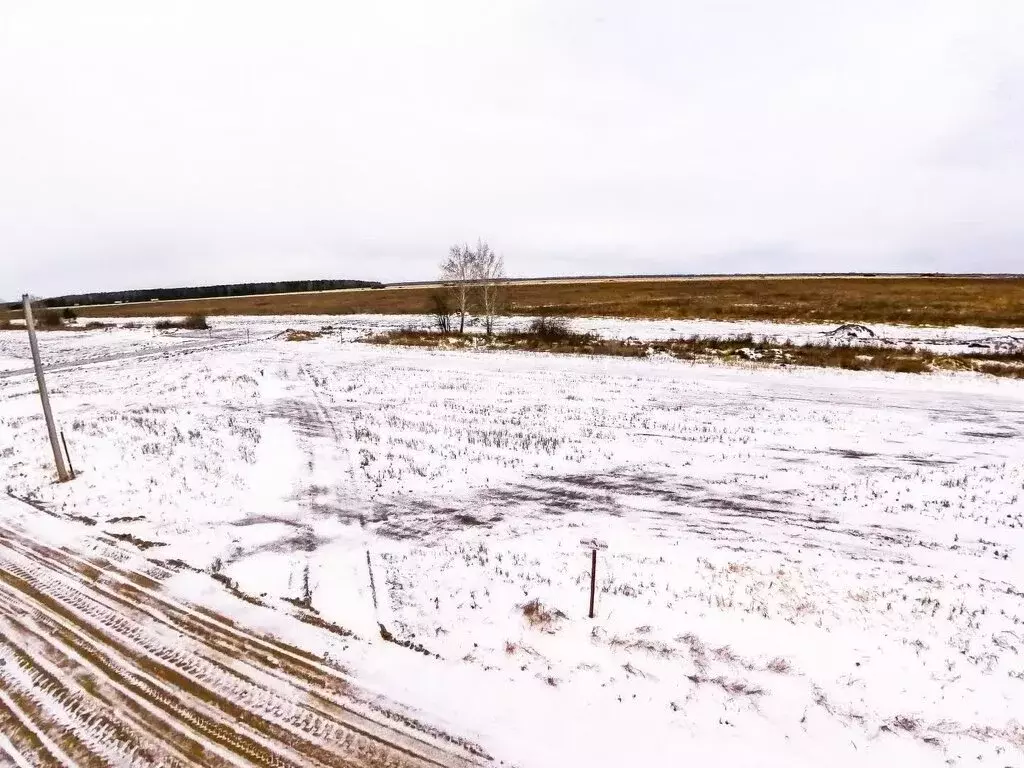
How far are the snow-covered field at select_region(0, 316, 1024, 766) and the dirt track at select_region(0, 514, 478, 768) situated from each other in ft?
1.19

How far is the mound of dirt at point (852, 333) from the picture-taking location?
112 ft

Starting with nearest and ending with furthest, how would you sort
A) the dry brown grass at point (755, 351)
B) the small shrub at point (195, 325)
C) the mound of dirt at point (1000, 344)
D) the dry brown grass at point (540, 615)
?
the dry brown grass at point (540, 615)
the dry brown grass at point (755, 351)
the mound of dirt at point (1000, 344)
the small shrub at point (195, 325)

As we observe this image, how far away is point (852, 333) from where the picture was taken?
34.7 metres

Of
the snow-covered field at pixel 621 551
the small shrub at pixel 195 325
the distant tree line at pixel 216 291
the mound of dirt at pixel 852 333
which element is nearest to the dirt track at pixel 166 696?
the snow-covered field at pixel 621 551

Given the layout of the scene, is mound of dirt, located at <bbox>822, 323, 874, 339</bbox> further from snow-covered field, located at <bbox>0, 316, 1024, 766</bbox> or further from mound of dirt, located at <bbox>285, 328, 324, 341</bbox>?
mound of dirt, located at <bbox>285, 328, 324, 341</bbox>

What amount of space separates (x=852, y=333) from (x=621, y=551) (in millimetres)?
34980

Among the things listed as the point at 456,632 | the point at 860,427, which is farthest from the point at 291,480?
the point at 860,427

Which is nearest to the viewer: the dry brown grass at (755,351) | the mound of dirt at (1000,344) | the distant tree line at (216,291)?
the dry brown grass at (755,351)

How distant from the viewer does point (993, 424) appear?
590 inches

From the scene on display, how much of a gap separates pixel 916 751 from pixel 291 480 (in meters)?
Result: 10.7

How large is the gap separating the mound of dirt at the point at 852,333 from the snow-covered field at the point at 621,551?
17.8m

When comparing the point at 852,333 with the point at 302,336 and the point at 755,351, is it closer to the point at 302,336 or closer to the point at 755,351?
the point at 755,351

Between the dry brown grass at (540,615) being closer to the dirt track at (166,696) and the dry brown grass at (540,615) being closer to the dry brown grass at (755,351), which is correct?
the dirt track at (166,696)

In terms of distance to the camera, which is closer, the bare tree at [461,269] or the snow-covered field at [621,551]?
the snow-covered field at [621,551]
